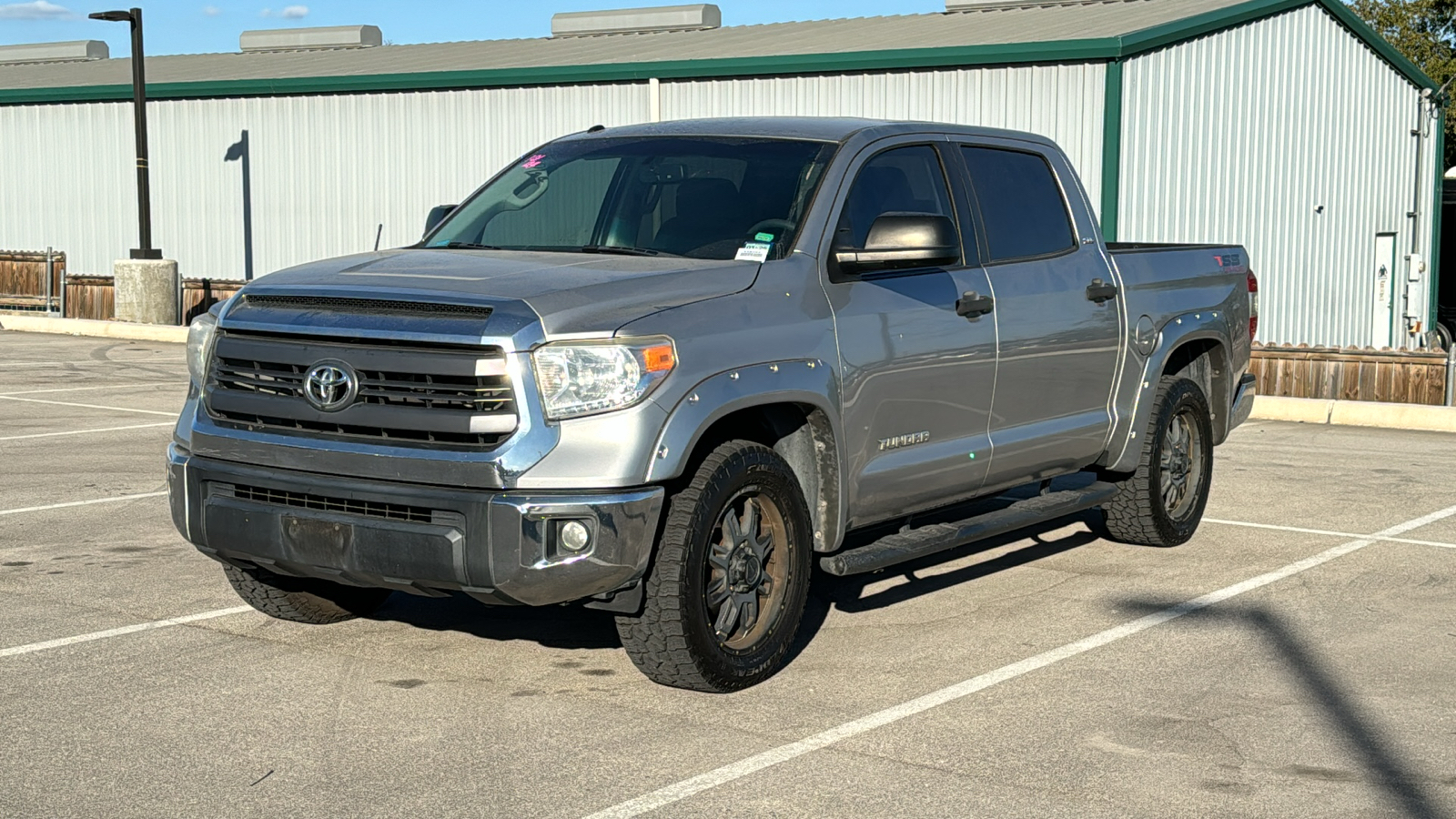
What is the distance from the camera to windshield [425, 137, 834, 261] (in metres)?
6.56

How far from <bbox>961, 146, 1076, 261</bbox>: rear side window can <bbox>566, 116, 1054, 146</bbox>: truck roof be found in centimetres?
17

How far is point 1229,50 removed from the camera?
22.6 m

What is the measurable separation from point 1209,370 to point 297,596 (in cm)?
507

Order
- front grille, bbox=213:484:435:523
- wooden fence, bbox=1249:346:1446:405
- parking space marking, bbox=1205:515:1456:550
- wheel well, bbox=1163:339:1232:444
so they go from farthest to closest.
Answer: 1. wooden fence, bbox=1249:346:1446:405
2. wheel well, bbox=1163:339:1232:444
3. parking space marking, bbox=1205:515:1456:550
4. front grille, bbox=213:484:435:523

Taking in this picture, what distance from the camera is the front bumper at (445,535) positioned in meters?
5.36

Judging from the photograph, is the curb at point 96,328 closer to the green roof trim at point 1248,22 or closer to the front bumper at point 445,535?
the green roof trim at point 1248,22

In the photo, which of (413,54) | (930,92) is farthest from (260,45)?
(930,92)

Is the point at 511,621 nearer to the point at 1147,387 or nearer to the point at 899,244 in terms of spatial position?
the point at 899,244

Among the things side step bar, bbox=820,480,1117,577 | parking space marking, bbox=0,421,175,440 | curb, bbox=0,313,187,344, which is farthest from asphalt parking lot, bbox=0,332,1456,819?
curb, bbox=0,313,187,344

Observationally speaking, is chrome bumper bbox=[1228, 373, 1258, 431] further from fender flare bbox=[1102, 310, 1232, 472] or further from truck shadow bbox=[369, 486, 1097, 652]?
truck shadow bbox=[369, 486, 1097, 652]

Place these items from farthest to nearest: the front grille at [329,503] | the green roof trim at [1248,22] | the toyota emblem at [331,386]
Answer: the green roof trim at [1248,22] < the toyota emblem at [331,386] < the front grille at [329,503]

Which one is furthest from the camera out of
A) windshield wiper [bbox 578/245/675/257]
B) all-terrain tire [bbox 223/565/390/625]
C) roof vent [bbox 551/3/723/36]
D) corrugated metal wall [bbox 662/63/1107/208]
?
roof vent [bbox 551/3/723/36]

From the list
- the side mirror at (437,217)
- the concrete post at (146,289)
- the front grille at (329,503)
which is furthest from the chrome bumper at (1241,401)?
the concrete post at (146,289)

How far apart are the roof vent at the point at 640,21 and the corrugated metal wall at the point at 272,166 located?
7.03m
